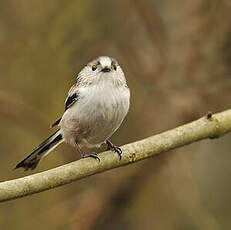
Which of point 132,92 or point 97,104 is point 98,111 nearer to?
point 97,104

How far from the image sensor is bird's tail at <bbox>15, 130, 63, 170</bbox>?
440 cm

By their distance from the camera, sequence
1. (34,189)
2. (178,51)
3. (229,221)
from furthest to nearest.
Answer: (229,221)
(178,51)
(34,189)

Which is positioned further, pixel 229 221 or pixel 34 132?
pixel 229 221

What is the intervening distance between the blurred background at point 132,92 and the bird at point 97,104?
1139mm

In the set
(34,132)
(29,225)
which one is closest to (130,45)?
(34,132)

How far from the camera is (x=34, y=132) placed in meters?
5.71

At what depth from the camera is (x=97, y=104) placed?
4.08 metres

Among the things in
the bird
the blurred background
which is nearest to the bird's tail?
the bird

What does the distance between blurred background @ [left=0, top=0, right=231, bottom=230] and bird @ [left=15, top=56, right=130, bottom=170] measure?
44.8 inches

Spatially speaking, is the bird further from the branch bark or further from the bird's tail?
the branch bark

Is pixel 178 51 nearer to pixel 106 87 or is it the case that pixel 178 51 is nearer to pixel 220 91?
pixel 220 91

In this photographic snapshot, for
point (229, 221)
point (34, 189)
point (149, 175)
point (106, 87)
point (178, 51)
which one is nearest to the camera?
point (34, 189)

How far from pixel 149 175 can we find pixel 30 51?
6.67 ft

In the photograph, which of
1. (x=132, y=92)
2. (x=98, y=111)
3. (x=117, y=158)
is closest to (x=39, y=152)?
(x=98, y=111)
